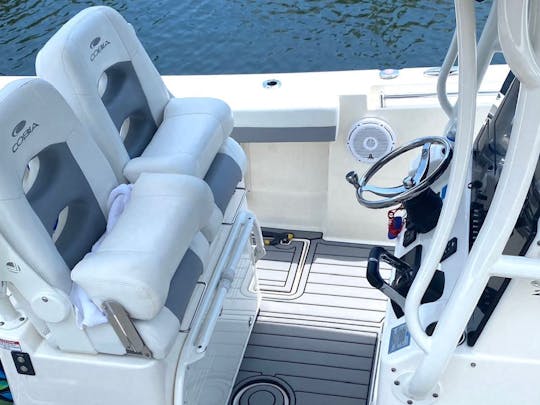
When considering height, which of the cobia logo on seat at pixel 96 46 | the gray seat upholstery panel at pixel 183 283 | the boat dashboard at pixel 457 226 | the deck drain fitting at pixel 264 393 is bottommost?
the deck drain fitting at pixel 264 393

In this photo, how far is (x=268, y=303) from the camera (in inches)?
104

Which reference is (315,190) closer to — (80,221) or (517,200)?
(80,221)

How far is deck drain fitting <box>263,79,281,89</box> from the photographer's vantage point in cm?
274

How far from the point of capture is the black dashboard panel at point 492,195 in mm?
1292

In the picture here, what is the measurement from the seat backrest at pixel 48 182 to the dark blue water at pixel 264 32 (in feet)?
17.9

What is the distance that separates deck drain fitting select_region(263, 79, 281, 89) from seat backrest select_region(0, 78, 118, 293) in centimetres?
106

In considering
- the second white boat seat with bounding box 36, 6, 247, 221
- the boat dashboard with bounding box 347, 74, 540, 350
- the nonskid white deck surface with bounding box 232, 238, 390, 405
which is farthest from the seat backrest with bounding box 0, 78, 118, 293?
the nonskid white deck surface with bounding box 232, 238, 390, 405

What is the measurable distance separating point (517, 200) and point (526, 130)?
0.44 feet

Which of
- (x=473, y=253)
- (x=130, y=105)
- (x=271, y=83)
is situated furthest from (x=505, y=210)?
(x=271, y=83)

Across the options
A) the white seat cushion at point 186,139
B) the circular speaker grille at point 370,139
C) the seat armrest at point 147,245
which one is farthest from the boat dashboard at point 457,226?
the circular speaker grille at point 370,139

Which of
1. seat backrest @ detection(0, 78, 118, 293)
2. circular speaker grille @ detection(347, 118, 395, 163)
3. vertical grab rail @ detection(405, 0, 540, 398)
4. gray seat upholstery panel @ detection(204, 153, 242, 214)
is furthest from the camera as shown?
circular speaker grille @ detection(347, 118, 395, 163)

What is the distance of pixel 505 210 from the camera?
1.15m

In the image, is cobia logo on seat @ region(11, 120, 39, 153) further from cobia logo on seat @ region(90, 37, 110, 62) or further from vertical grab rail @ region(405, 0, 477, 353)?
vertical grab rail @ region(405, 0, 477, 353)

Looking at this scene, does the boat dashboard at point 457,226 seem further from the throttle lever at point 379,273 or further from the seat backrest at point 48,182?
the seat backrest at point 48,182
